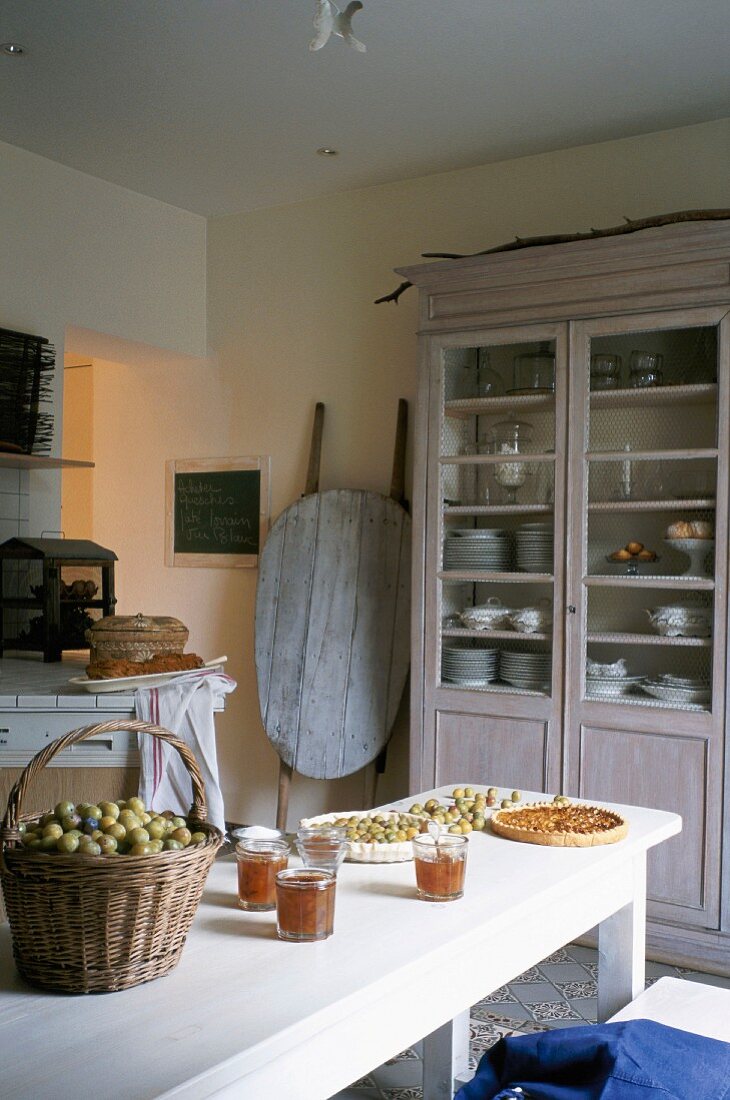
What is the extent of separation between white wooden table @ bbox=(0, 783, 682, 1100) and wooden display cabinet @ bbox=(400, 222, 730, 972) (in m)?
1.60

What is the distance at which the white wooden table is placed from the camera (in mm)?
1123

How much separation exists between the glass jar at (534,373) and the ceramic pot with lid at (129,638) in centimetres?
150

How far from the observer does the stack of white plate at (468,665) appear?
154 inches

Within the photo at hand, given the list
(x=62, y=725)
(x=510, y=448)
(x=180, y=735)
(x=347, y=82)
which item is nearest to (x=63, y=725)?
(x=62, y=725)

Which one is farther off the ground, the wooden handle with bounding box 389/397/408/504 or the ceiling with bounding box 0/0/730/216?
the ceiling with bounding box 0/0/730/216

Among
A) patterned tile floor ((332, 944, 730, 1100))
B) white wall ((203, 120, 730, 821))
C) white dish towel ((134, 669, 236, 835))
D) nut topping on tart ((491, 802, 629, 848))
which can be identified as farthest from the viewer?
white wall ((203, 120, 730, 821))

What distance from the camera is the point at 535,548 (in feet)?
12.5

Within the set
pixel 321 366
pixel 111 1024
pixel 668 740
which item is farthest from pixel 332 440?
pixel 111 1024

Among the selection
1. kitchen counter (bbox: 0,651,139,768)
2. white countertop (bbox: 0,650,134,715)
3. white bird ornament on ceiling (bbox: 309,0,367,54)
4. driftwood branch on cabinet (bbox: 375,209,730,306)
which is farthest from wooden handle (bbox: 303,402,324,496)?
white bird ornament on ceiling (bbox: 309,0,367,54)

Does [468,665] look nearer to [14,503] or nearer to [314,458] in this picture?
[314,458]

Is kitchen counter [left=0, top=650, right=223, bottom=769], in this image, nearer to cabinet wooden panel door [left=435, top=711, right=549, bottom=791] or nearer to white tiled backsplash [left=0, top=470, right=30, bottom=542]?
cabinet wooden panel door [left=435, top=711, right=549, bottom=791]

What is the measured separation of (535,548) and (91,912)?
2733 millimetres

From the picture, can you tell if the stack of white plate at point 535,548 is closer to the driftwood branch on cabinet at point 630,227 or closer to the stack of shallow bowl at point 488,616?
the stack of shallow bowl at point 488,616

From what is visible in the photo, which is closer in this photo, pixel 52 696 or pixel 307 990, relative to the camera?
pixel 307 990
